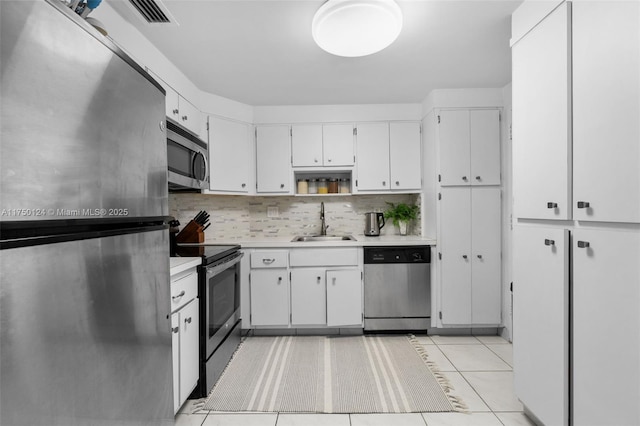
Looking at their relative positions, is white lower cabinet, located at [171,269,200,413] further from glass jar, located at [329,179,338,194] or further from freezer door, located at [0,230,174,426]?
glass jar, located at [329,179,338,194]

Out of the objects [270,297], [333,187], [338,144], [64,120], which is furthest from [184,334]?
[338,144]

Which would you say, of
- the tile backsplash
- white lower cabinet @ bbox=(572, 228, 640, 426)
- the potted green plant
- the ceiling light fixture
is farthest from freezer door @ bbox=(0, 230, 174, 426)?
the potted green plant

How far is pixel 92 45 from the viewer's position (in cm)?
65

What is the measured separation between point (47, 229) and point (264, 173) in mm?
2745

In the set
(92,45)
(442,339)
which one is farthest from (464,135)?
(92,45)

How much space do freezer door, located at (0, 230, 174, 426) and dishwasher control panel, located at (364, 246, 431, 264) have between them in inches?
87.5

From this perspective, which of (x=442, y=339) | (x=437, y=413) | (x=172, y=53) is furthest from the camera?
(x=442, y=339)

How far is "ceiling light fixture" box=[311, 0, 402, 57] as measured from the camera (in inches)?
61.9

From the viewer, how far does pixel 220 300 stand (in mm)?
2312

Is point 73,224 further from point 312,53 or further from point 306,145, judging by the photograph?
point 306,145

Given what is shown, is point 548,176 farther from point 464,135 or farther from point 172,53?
point 172,53

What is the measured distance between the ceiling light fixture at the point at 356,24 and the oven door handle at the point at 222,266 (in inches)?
60.5

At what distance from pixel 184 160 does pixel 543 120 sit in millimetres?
2032

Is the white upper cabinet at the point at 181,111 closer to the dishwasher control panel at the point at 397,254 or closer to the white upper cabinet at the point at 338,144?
the white upper cabinet at the point at 338,144
